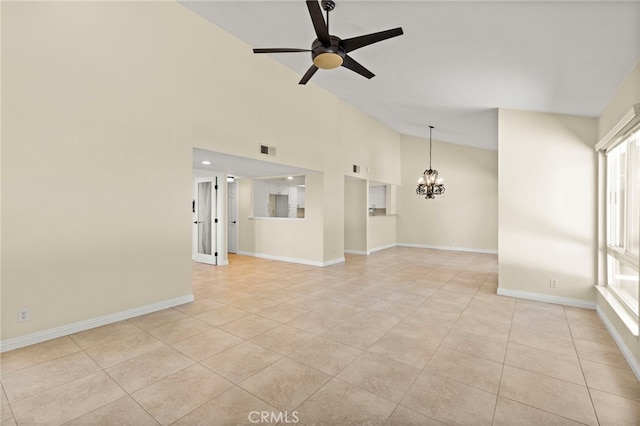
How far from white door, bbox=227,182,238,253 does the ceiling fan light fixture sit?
6223 millimetres

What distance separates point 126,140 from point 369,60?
3.26m

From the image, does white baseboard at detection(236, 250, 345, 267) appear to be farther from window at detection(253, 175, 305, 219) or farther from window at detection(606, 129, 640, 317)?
window at detection(606, 129, 640, 317)

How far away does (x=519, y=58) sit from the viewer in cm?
297

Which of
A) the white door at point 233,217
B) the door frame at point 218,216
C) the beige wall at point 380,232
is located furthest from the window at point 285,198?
the beige wall at point 380,232

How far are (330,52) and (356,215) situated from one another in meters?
6.17

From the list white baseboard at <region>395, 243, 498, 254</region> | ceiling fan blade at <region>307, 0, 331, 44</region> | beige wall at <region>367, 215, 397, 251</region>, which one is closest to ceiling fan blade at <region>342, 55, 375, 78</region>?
ceiling fan blade at <region>307, 0, 331, 44</region>

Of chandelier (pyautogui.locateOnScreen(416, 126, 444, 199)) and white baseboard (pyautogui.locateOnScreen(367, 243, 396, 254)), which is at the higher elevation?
chandelier (pyautogui.locateOnScreen(416, 126, 444, 199))

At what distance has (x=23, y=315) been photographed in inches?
113

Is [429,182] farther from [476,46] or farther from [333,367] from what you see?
[333,367]

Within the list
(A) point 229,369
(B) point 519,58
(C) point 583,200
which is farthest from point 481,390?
(C) point 583,200

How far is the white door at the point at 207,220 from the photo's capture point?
6957mm

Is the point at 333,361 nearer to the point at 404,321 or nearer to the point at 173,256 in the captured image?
the point at 404,321

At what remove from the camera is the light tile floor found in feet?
6.40

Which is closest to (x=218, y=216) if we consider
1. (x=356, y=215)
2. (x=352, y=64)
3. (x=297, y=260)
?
(x=297, y=260)
